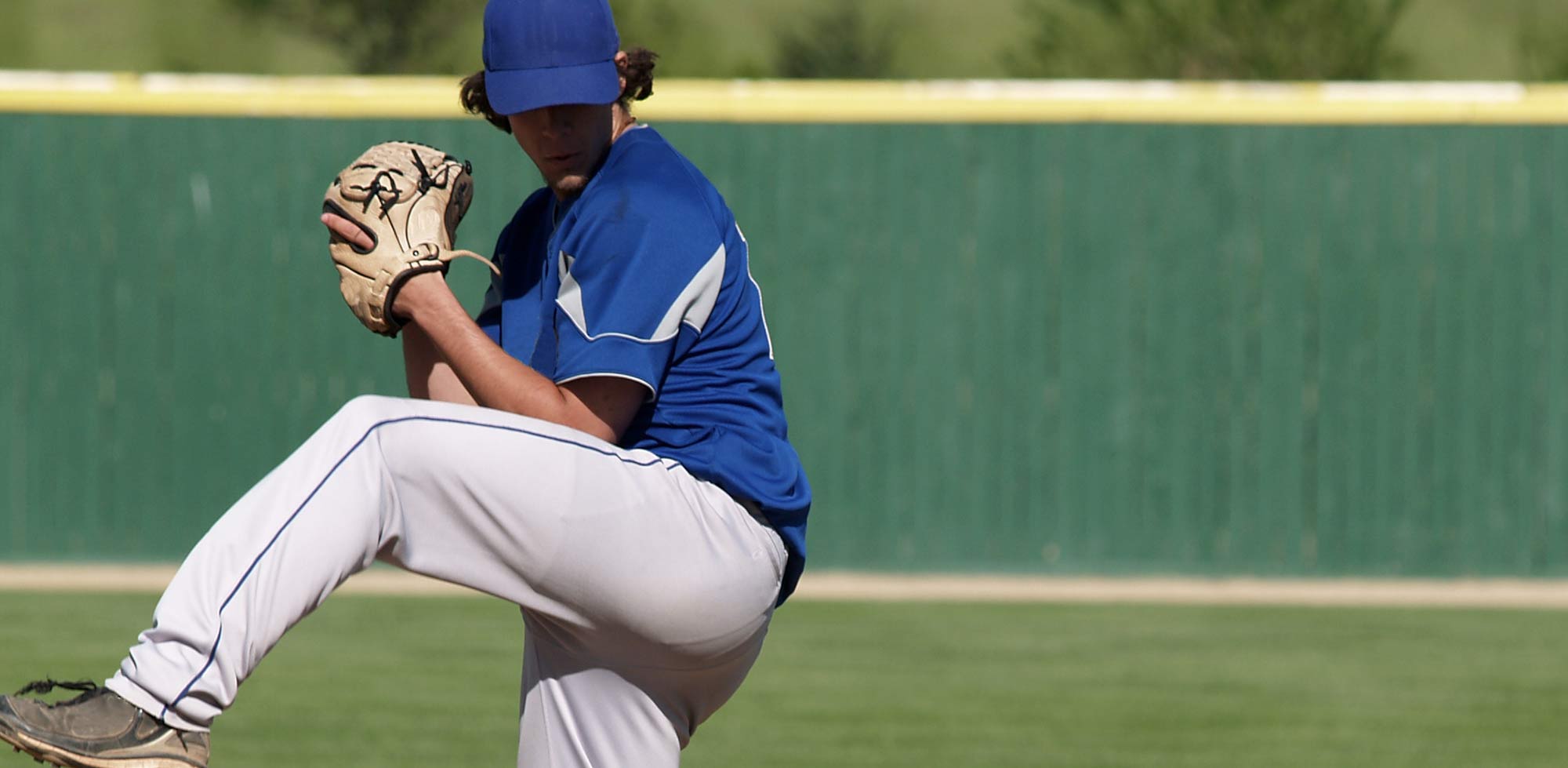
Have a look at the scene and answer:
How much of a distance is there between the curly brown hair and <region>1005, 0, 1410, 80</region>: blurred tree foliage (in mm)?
14782

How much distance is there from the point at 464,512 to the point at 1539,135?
8.66 metres

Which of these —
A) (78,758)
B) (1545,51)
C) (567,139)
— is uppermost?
(567,139)

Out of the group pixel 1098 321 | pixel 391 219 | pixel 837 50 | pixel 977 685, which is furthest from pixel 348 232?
pixel 837 50

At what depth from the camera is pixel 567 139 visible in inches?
138

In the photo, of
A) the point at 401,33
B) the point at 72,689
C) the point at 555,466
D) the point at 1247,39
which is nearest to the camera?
the point at 72,689

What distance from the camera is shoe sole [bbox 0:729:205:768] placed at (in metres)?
2.87

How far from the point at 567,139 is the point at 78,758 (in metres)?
1.27

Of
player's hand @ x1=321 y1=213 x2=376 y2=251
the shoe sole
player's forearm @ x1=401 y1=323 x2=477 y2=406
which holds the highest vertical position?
player's hand @ x1=321 y1=213 x2=376 y2=251

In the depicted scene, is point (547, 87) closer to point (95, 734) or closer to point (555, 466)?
point (555, 466)

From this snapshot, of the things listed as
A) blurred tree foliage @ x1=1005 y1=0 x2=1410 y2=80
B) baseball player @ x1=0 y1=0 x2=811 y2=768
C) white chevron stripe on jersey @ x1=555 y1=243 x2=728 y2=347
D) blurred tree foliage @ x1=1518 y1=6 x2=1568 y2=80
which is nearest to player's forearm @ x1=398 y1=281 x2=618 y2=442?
baseball player @ x1=0 y1=0 x2=811 y2=768

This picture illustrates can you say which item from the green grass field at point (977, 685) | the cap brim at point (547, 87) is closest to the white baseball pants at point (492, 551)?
the cap brim at point (547, 87)

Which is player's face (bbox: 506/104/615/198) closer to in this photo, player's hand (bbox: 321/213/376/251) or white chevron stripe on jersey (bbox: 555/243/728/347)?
white chevron stripe on jersey (bbox: 555/243/728/347)

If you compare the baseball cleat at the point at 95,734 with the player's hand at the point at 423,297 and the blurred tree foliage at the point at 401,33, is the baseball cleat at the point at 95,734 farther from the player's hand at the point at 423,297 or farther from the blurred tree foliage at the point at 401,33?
the blurred tree foliage at the point at 401,33

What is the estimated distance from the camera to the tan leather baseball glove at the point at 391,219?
3.45 m
